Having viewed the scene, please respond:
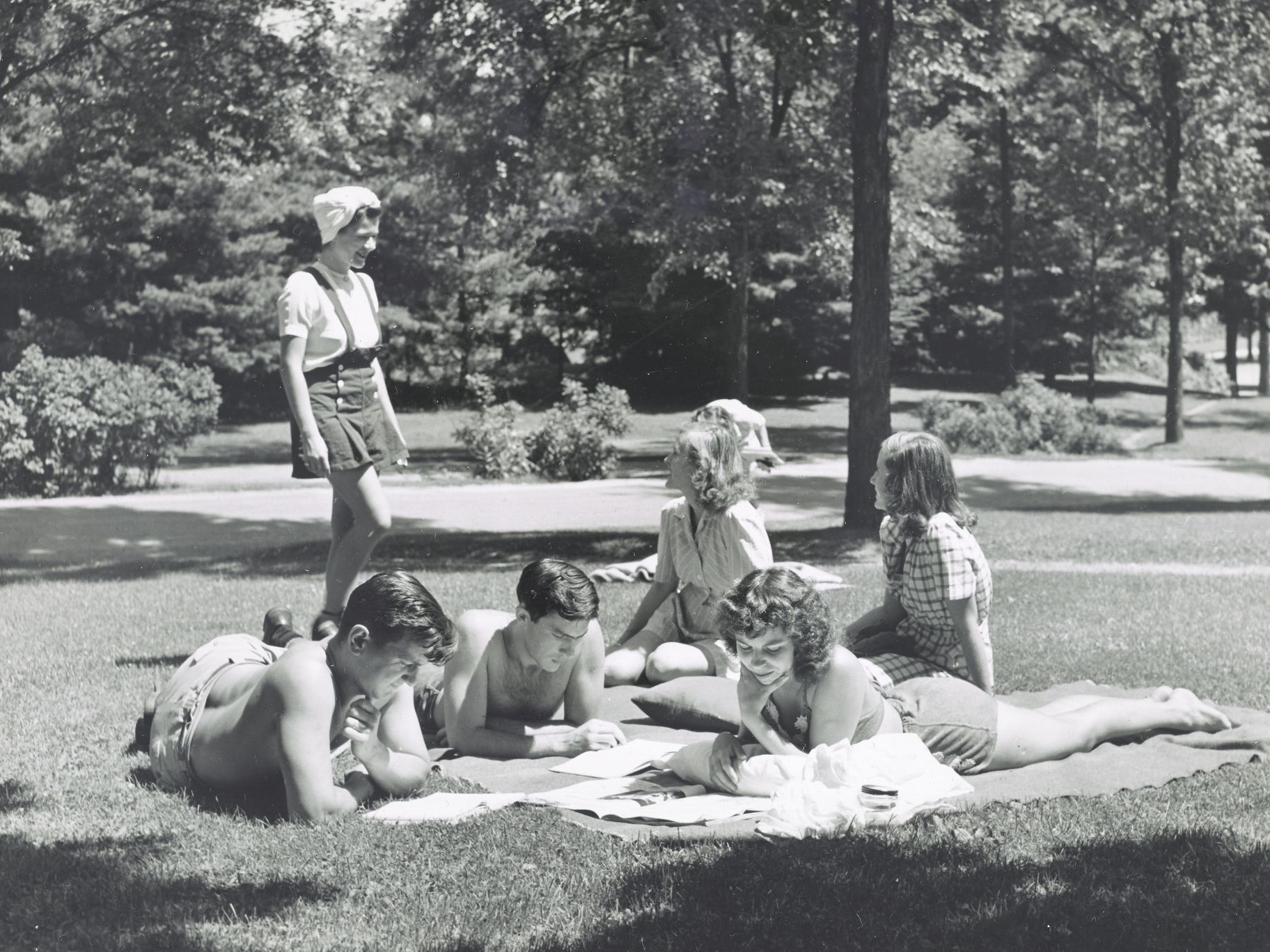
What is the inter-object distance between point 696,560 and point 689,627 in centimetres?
47

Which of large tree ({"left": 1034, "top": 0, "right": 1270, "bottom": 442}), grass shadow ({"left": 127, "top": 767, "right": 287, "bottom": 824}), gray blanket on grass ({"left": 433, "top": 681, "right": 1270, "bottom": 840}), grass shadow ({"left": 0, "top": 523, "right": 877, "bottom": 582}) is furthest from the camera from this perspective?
large tree ({"left": 1034, "top": 0, "right": 1270, "bottom": 442})

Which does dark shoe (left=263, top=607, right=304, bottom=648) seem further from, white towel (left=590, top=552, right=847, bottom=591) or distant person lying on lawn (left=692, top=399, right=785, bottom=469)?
white towel (left=590, top=552, right=847, bottom=591)

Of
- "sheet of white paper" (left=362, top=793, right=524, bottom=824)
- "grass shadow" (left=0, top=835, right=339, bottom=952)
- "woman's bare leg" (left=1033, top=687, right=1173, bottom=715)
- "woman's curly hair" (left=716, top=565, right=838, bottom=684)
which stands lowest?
"grass shadow" (left=0, top=835, right=339, bottom=952)

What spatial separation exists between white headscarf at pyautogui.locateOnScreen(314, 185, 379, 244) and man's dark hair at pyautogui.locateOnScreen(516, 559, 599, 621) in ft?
7.95

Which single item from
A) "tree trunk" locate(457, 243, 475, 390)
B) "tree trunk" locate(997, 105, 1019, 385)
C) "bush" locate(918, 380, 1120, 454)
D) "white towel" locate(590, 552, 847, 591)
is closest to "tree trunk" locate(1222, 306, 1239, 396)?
"tree trunk" locate(997, 105, 1019, 385)

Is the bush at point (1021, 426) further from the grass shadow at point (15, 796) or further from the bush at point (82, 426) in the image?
the grass shadow at point (15, 796)

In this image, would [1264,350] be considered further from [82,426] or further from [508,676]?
[508,676]

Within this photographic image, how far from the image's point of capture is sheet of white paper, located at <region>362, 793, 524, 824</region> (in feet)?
15.4

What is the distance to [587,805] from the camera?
190 inches

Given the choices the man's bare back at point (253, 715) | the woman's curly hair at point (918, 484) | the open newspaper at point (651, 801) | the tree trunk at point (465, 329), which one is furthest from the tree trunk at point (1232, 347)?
the man's bare back at point (253, 715)

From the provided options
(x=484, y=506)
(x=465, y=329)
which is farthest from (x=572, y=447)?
(x=465, y=329)

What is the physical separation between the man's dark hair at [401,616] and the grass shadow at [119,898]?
751 mm

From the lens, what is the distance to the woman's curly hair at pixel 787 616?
471 cm

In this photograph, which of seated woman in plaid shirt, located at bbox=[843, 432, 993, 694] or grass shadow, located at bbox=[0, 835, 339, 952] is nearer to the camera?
grass shadow, located at bbox=[0, 835, 339, 952]
